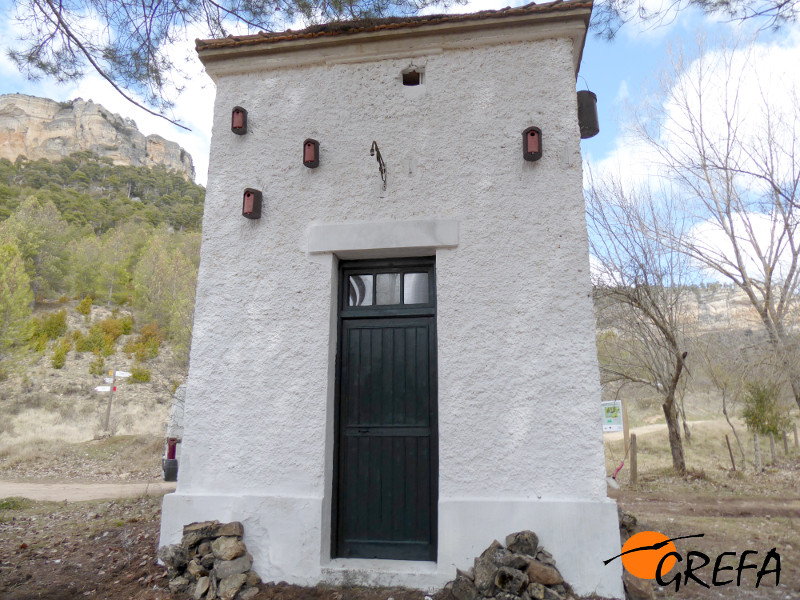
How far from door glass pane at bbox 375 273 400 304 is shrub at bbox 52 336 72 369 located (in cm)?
3112

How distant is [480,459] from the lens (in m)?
3.71

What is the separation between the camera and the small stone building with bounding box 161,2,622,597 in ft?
12.1

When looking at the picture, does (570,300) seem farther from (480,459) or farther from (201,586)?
(201,586)

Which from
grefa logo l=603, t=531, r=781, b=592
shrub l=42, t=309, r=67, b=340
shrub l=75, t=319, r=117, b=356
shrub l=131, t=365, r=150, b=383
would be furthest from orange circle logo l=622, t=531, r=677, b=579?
shrub l=42, t=309, r=67, b=340

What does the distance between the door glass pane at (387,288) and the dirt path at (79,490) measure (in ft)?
21.8

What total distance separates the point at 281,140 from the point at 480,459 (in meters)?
3.40

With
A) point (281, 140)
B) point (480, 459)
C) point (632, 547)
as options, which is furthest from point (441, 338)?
point (281, 140)

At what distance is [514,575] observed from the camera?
3.20 meters

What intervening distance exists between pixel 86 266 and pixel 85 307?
A: 3.92 metres

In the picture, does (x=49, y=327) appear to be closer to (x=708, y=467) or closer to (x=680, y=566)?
(x=708, y=467)

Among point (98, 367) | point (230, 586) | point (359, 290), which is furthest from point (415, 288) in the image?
point (98, 367)

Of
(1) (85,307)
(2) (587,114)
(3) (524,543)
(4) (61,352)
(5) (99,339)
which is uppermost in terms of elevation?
(1) (85,307)

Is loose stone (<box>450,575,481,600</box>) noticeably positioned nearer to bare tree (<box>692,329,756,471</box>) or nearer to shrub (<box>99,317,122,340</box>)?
bare tree (<box>692,329,756,471</box>)

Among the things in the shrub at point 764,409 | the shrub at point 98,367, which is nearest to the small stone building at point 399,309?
the shrub at point 764,409
